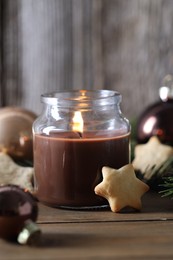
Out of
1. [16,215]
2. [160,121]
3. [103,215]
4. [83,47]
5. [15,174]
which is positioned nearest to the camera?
[16,215]

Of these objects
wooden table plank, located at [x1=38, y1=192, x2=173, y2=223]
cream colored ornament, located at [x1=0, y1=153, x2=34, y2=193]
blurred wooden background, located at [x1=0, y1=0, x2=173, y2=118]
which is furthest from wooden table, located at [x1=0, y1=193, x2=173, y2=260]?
blurred wooden background, located at [x1=0, y1=0, x2=173, y2=118]

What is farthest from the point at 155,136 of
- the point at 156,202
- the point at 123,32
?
the point at 123,32

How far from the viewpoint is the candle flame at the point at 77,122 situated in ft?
3.15

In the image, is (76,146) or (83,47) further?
(83,47)

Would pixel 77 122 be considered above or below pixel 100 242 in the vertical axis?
above

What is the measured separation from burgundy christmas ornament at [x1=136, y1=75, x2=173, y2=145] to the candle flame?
37 centimetres

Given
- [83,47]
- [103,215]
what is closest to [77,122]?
[103,215]

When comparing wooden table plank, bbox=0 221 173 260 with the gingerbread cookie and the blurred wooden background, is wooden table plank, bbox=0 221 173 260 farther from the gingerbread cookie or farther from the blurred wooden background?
the blurred wooden background

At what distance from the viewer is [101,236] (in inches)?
32.0

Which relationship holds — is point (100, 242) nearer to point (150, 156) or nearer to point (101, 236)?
point (101, 236)

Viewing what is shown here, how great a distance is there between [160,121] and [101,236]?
0.54 meters

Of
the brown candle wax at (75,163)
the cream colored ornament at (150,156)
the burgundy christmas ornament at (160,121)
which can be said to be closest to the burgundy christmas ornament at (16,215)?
the brown candle wax at (75,163)

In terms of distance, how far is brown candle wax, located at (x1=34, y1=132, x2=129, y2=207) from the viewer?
3.07 ft

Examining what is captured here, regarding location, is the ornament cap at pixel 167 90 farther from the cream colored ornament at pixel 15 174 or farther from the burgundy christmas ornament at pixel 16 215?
the burgundy christmas ornament at pixel 16 215
